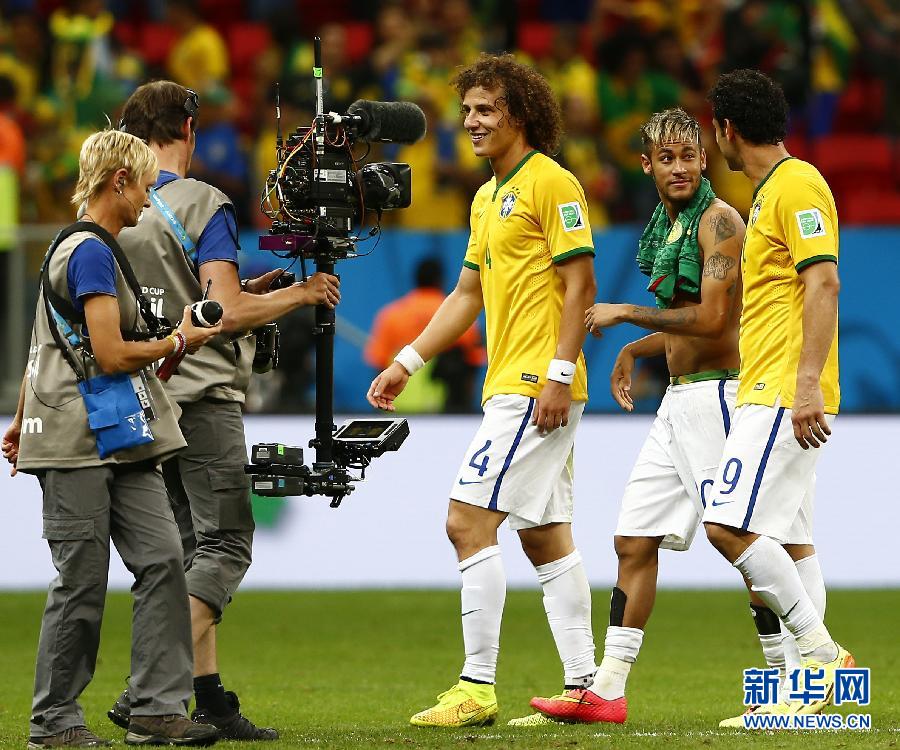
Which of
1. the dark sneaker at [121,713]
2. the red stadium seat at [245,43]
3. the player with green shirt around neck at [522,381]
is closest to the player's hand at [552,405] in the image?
the player with green shirt around neck at [522,381]

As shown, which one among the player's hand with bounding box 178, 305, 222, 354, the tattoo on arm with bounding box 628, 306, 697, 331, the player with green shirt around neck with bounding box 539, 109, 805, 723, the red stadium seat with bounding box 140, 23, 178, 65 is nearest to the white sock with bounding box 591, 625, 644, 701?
the player with green shirt around neck with bounding box 539, 109, 805, 723

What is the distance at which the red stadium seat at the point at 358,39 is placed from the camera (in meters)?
17.1

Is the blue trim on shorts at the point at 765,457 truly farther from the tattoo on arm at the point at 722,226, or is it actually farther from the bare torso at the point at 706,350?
the tattoo on arm at the point at 722,226

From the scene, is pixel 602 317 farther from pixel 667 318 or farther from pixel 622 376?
pixel 622 376

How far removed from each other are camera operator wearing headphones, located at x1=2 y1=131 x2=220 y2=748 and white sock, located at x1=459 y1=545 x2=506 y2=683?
1.18 m

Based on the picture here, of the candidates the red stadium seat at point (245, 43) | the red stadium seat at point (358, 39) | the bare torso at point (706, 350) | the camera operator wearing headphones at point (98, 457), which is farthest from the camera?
the red stadium seat at point (245, 43)

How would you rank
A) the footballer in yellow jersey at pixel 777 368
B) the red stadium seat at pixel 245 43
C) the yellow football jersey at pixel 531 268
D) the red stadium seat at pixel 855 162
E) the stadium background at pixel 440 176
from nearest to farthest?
the footballer in yellow jersey at pixel 777 368 → the yellow football jersey at pixel 531 268 → the stadium background at pixel 440 176 → the red stadium seat at pixel 855 162 → the red stadium seat at pixel 245 43

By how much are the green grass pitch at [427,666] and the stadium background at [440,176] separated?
129 millimetres

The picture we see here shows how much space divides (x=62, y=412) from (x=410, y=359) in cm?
180

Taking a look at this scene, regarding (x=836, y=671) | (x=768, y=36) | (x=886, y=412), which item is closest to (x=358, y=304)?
(x=886, y=412)

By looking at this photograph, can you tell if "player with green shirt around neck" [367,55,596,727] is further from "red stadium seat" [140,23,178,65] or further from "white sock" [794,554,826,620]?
"red stadium seat" [140,23,178,65]

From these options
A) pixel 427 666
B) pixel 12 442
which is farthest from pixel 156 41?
pixel 12 442

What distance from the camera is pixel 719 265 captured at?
6578mm

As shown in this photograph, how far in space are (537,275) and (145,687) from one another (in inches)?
86.5
